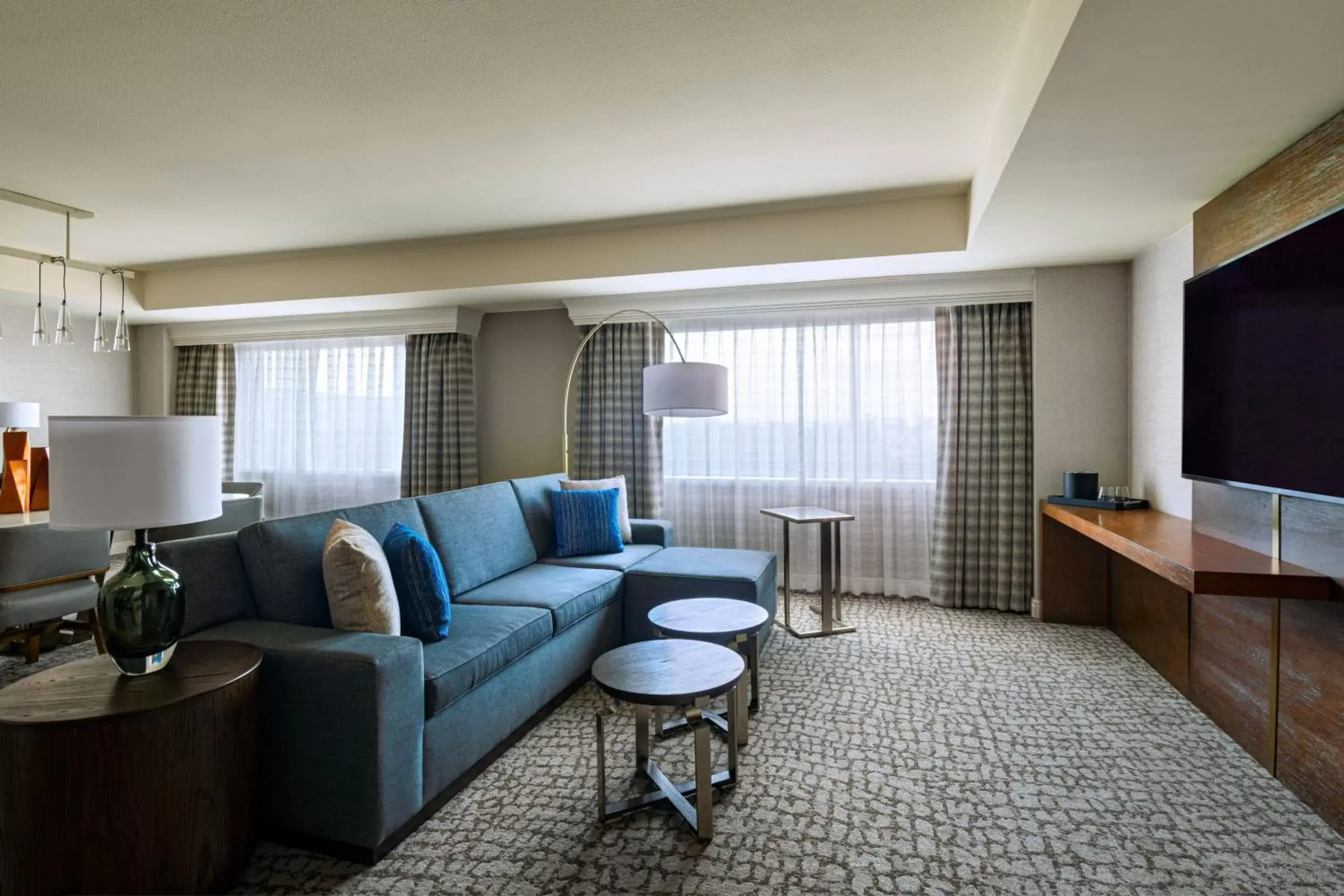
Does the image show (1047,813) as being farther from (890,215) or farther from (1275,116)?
(890,215)

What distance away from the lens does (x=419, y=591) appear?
2424 millimetres

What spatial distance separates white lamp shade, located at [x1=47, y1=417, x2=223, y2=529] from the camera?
5.47ft

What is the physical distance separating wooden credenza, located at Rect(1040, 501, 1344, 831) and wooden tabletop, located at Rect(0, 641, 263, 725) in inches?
114

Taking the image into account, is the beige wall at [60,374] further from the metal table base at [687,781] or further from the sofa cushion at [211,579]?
the metal table base at [687,781]

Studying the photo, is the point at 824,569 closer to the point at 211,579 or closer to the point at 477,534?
the point at 477,534

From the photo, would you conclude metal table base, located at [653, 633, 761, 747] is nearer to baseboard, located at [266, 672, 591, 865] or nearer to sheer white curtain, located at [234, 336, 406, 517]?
baseboard, located at [266, 672, 591, 865]

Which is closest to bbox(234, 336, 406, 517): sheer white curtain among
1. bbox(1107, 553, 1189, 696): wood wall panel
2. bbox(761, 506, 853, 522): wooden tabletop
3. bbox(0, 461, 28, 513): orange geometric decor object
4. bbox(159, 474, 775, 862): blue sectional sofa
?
bbox(0, 461, 28, 513): orange geometric decor object

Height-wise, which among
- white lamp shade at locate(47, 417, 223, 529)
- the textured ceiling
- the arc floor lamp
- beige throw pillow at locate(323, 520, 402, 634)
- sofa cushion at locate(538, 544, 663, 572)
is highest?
the textured ceiling

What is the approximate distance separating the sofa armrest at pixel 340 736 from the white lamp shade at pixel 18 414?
4.25 metres

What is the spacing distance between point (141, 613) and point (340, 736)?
594 millimetres

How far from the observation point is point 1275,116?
2178mm

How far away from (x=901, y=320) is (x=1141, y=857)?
359cm

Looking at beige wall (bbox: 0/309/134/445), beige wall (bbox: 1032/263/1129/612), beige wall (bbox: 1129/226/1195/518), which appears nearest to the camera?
beige wall (bbox: 1129/226/1195/518)

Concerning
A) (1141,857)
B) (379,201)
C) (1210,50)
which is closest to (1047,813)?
(1141,857)
